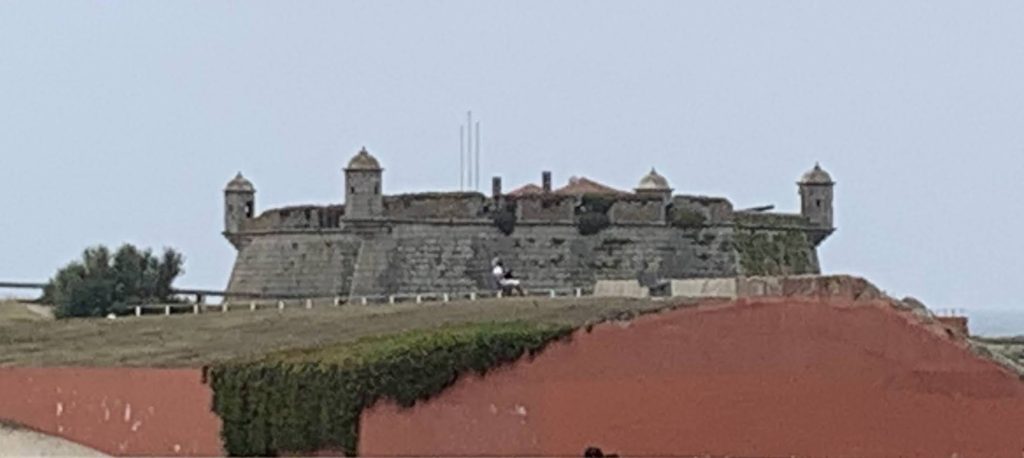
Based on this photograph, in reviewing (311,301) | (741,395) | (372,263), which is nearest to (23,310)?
(372,263)

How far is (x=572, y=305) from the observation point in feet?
92.1

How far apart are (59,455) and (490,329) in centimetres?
579

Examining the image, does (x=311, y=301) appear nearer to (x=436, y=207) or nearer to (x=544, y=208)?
(x=436, y=207)

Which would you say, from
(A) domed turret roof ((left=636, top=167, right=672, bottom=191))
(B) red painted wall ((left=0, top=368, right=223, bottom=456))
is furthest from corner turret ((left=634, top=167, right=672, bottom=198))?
(B) red painted wall ((left=0, top=368, right=223, bottom=456))

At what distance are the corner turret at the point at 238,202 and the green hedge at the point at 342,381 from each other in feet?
81.2

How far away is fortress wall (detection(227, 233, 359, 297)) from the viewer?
154ft

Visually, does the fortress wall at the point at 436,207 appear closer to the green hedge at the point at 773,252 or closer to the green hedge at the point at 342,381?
the green hedge at the point at 773,252

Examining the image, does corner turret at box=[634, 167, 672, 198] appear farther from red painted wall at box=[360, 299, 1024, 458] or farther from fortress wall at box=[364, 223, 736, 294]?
red painted wall at box=[360, 299, 1024, 458]

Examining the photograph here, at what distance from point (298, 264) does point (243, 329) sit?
16330mm

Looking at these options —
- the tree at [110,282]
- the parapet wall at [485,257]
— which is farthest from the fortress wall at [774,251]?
the tree at [110,282]

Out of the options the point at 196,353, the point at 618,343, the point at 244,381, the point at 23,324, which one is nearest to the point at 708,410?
the point at 618,343

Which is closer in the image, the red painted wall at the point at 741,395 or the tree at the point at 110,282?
the red painted wall at the point at 741,395

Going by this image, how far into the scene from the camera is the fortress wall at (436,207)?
154 feet

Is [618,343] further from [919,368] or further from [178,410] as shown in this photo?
[178,410]
